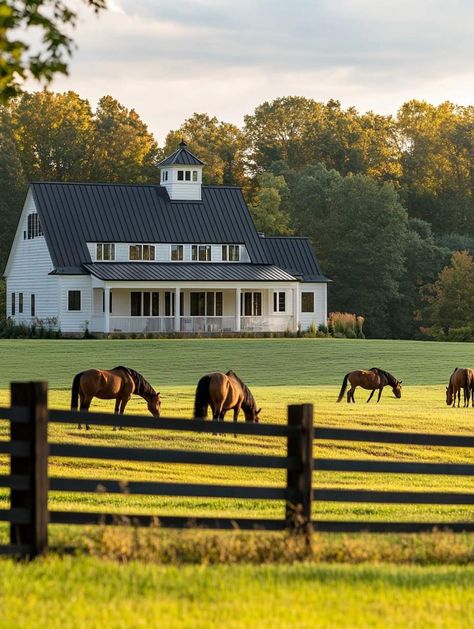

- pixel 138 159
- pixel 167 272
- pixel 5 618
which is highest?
pixel 138 159

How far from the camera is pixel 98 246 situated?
7206cm

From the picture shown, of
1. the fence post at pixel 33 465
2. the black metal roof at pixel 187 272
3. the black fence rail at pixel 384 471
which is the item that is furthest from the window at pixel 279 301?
the fence post at pixel 33 465

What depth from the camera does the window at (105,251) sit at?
2837 inches

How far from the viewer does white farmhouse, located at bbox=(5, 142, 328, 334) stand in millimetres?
69750

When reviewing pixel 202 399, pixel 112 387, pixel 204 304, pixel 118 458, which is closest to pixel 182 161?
pixel 204 304

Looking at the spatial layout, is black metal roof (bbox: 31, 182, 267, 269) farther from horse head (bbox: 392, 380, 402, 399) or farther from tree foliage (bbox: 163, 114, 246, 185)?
horse head (bbox: 392, 380, 402, 399)

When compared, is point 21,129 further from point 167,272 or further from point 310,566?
point 310,566

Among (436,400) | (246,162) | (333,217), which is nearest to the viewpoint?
(436,400)

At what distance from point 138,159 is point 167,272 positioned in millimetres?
30869

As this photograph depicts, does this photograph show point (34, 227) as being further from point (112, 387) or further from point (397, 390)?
point (112, 387)

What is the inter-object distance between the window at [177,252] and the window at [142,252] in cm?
106

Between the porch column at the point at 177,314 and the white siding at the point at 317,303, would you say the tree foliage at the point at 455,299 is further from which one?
the porch column at the point at 177,314

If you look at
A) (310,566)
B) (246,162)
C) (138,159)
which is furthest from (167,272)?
(310,566)

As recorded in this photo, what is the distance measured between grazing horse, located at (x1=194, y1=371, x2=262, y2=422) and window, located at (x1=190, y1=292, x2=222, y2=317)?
46.2 m
